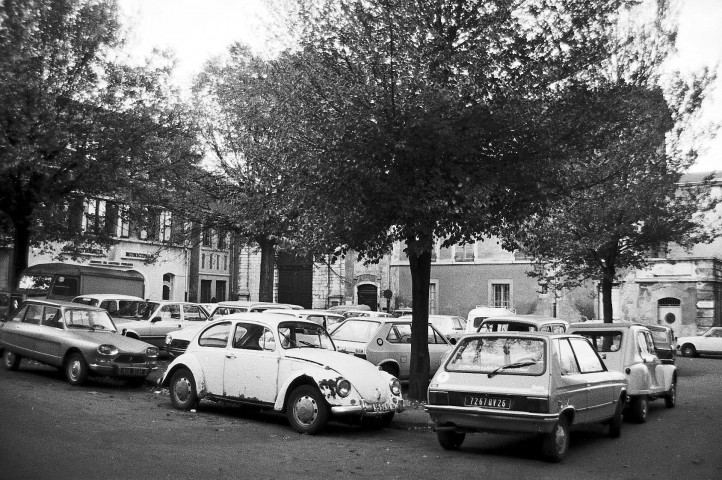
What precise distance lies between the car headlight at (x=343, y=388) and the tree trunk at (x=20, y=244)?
14950 millimetres

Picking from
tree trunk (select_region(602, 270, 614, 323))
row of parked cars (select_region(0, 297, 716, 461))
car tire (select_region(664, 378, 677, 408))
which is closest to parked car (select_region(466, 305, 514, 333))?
tree trunk (select_region(602, 270, 614, 323))

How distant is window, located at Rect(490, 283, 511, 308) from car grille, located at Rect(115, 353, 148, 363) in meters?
30.9

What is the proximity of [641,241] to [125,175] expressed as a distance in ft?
57.0

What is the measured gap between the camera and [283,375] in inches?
441

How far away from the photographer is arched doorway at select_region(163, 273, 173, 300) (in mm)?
46594

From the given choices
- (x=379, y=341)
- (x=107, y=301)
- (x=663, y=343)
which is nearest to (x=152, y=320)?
(x=107, y=301)

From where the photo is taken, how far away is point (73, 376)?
1473cm

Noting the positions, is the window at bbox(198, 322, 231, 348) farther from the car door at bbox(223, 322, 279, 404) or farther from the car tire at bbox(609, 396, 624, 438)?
the car tire at bbox(609, 396, 624, 438)

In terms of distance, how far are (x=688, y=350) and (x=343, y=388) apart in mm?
29454

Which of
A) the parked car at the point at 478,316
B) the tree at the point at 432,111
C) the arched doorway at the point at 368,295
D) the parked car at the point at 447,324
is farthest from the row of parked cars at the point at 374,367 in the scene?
the arched doorway at the point at 368,295

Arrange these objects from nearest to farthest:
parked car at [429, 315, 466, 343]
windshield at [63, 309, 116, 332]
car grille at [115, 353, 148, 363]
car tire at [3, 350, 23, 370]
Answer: car grille at [115, 353, 148, 363] < windshield at [63, 309, 116, 332] < car tire at [3, 350, 23, 370] < parked car at [429, 315, 466, 343]

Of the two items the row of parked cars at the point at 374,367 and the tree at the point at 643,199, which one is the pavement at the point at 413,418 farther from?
the tree at the point at 643,199

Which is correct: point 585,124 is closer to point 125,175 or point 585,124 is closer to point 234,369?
point 234,369

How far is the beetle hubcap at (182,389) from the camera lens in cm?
1226
